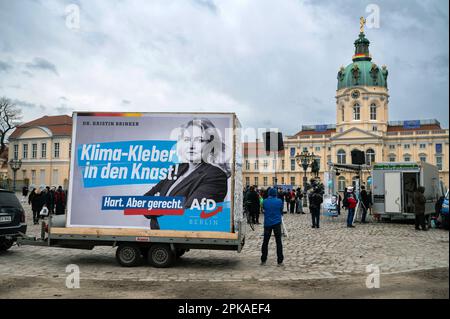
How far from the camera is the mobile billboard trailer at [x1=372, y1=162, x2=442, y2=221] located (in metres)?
21.0

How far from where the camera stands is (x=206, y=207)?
31.9ft

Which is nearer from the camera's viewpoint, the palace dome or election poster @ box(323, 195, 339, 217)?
election poster @ box(323, 195, 339, 217)

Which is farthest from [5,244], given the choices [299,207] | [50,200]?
[299,207]

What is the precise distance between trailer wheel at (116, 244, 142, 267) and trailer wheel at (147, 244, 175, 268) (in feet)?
0.83

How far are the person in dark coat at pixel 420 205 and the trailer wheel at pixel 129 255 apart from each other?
11821 millimetres

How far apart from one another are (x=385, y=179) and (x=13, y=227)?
16.4 metres

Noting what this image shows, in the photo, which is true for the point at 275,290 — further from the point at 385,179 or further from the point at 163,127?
the point at 385,179

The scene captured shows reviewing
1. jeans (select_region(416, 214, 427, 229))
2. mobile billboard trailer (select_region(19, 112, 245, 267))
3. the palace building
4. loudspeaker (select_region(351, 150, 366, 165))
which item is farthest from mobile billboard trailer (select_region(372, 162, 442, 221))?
the palace building

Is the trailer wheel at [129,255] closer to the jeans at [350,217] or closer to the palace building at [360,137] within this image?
the jeans at [350,217]

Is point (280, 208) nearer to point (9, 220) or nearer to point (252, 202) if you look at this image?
point (9, 220)

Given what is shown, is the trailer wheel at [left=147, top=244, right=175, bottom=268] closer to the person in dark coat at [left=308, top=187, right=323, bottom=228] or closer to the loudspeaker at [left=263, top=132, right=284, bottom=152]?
the loudspeaker at [left=263, top=132, right=284, bottom=152]

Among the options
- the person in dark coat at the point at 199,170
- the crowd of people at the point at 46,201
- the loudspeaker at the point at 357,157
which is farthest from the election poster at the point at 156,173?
the loudspeaker at the point at 357,157

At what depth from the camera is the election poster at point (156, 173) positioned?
9.73m
